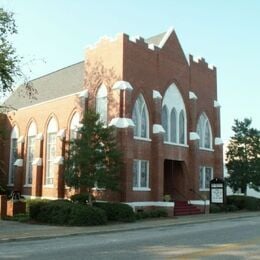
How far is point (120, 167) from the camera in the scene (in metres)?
27.2

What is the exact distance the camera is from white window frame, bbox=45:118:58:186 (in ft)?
114

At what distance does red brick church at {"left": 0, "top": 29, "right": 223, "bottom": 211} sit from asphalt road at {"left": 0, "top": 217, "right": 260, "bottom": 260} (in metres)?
11.4

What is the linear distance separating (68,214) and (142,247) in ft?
28.7

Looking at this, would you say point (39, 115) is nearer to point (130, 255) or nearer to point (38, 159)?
point (38, 159)

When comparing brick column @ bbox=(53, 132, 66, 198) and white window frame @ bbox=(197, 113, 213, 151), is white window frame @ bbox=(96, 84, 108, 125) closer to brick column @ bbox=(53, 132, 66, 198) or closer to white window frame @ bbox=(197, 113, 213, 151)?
brick column @ bbox=(53, 132, 66, 198)

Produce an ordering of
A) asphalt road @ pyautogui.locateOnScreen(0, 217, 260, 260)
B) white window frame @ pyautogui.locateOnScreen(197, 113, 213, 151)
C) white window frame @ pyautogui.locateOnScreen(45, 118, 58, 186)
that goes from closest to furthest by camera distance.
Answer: asphalt road @ pyautogui.locateOnScreen(0, 217, 260, 260) → white window frame @ pyautogui.locateOnScreen(45, 118, 58, 186) → white window frame @ pyautogui.locateOnScreen(197, 113, 213, 151)

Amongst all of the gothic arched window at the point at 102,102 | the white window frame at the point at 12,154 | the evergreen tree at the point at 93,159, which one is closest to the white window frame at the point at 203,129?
the gothic arched window at the point at 102,102

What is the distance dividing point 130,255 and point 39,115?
26493mm

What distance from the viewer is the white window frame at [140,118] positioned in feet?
100

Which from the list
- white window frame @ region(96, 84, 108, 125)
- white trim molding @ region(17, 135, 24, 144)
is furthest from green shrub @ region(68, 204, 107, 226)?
white trim molding @ region(17, 135, 24, 144)

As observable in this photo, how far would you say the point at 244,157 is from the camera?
39.7 meters

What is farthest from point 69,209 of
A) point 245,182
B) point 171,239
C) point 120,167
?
point 245,182

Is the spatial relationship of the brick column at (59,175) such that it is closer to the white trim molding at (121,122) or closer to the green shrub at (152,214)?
the white trim molding at (121,122)

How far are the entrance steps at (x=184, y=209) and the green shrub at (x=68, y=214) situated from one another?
9115 mm
